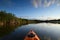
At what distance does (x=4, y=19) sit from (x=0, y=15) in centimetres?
275

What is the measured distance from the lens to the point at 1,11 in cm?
5550

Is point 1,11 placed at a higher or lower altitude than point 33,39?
higher

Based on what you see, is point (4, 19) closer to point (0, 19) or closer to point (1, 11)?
point (0, 19)

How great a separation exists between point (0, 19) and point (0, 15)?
3877mm

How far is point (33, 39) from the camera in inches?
394

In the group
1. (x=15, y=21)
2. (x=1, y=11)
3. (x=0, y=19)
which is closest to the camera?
(x=0, y=19)

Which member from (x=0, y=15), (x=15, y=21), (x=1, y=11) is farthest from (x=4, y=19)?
(x=15, y=21)

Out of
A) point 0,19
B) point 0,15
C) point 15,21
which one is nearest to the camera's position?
point 0,19

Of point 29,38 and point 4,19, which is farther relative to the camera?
point 4,19

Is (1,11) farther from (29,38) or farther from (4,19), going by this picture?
(29,38)

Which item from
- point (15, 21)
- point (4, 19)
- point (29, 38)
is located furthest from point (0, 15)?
point (29, 38)

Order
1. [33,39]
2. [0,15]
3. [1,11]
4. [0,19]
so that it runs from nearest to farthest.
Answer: [33,39] → [0,19] → [0,15] → [1,11]

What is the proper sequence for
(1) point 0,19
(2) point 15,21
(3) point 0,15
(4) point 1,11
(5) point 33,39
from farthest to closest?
(2) point 15,21 < (4) point 1,11 < (3) point 0,15 < (1) point 0,19 < (5) point 33,39

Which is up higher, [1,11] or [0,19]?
[1,11]
